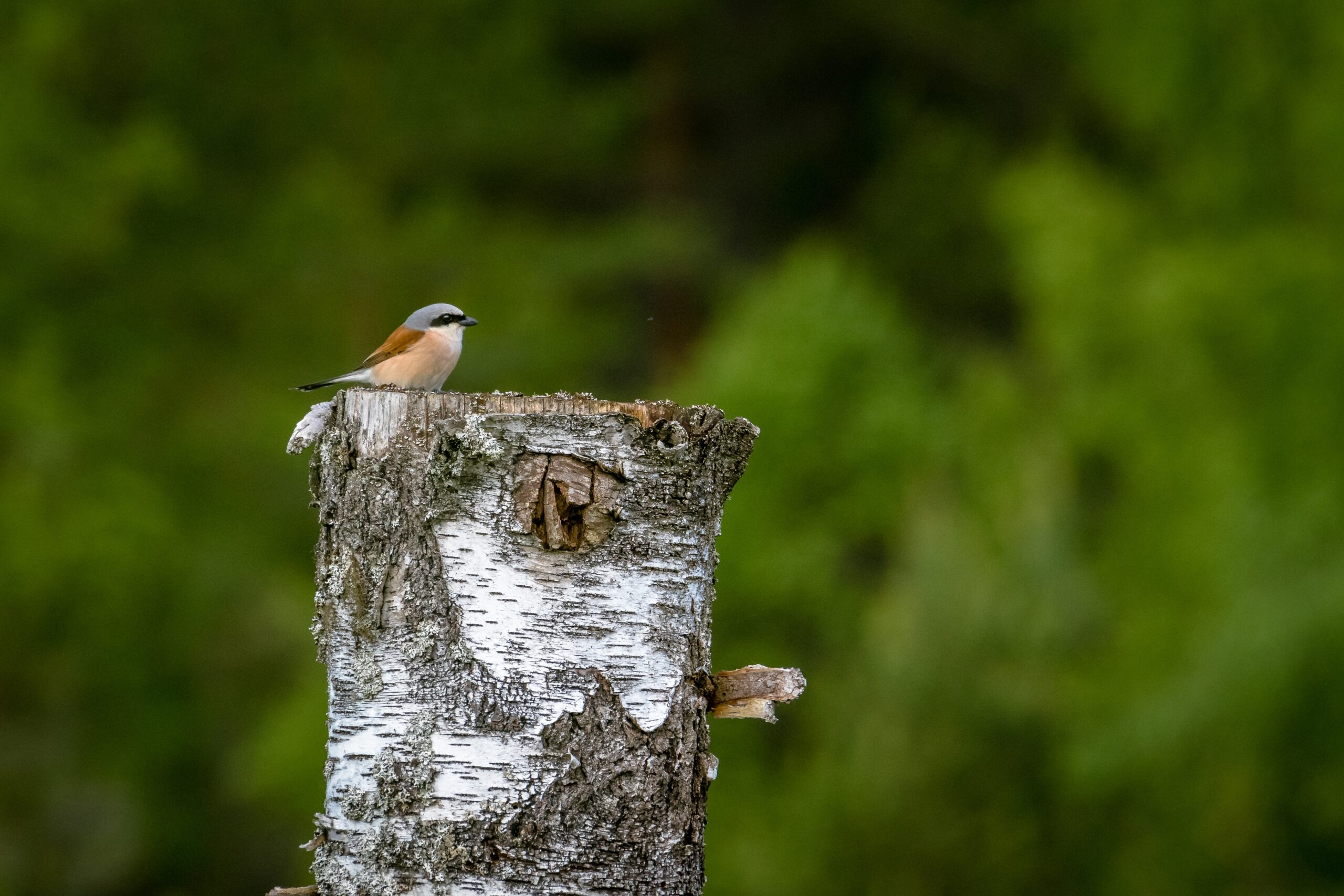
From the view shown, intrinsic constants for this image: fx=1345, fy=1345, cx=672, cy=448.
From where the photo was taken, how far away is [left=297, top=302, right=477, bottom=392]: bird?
4.43 m

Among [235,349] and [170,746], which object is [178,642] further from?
[235,349]

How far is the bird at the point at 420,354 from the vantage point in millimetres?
4426

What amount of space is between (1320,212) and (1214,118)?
0.94 m

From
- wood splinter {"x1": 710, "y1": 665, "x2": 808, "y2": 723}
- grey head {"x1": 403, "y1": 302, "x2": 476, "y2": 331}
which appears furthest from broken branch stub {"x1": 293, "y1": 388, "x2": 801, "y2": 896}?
grey head {"x1": 403, "y1": 302, "x2": 476, "y2": 331}

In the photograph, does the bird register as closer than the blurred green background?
Yes

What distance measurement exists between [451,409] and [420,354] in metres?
2.04

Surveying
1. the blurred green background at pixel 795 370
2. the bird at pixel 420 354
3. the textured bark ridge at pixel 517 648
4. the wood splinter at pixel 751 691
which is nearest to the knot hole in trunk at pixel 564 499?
the textured bark ridge at pixel 517 648

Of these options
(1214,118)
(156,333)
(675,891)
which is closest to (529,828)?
(675,891)

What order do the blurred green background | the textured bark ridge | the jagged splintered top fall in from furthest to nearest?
the blurred green background < the jagged splintered top < the textured bark ridge

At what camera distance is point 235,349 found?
13.8m

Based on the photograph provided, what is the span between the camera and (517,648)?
2.36 m

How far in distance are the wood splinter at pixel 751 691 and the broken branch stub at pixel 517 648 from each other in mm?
109

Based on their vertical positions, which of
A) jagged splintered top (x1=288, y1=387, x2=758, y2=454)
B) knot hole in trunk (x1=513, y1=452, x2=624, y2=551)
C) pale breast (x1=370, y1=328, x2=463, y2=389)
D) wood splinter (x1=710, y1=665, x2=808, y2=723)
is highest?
pale breast (x1=370, y1=328, x2=463, y2=389)

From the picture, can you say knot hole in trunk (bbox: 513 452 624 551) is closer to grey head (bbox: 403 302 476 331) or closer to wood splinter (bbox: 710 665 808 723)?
wood splinter (bbox: 710 665 808 723)
